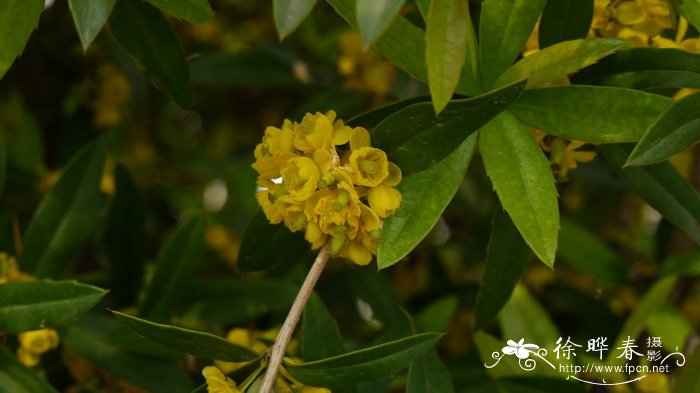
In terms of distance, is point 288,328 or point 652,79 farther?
point 652,79

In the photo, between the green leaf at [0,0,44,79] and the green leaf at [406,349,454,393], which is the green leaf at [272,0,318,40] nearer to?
the green leaf at [0,0,44,79]

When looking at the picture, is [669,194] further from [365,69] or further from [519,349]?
[365,69]

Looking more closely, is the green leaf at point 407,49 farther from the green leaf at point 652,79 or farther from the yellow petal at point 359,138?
the green leaf at point 652,79

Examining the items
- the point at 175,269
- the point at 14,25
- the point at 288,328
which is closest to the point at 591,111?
the point at 288,328

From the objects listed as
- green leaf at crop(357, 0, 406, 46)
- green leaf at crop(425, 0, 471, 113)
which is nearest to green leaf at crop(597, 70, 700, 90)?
green leaf at crop(425, 0, 471, 113)

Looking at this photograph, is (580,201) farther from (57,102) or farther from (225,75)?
(57,102)

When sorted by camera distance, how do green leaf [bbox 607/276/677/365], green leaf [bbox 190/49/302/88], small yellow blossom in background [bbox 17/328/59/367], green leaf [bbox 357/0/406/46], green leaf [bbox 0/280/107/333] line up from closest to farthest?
green leaf [bbox 357/0/406/46], green leaf [bbox 0/280/107/333], small yellow blossom in background [bbox 17/328/59/367], green leaf [bbox 607/276/677/365], green leaf [bbox 190/49/302/88]

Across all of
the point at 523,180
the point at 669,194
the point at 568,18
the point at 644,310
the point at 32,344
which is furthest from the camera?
the point at 644,310
